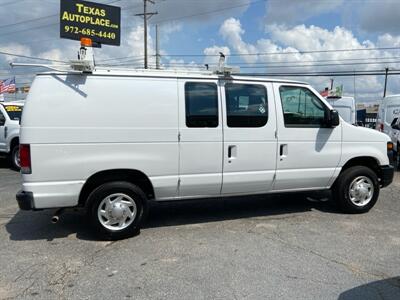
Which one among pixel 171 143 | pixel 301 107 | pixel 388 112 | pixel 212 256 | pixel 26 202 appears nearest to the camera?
pixel 212 256

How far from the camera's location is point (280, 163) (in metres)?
6.33

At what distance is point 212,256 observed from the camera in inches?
195

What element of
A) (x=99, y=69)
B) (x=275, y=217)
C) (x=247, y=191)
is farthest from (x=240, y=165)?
(x=99, y=69)

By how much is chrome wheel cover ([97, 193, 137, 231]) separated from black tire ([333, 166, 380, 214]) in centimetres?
333

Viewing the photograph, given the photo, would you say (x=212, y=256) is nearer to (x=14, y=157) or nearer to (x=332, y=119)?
(x=332, y=119)

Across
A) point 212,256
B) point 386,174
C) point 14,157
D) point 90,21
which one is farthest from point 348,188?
point 90,21

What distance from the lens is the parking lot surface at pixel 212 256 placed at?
410 cm

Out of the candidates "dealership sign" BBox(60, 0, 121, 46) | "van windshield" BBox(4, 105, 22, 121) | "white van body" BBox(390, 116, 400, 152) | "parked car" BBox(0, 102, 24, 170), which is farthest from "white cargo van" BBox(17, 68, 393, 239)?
"dealership sign" BBox(60, 0, 121, 46)

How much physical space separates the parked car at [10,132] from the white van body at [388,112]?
11197 millimetres

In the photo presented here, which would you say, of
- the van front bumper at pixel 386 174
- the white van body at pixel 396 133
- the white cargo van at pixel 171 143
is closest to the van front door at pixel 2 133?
the white cargo van at pixel 171 143

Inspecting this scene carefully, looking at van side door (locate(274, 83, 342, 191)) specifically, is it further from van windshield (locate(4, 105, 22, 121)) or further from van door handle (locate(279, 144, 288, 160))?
van windshield (locate(4, 105, 22, 121))

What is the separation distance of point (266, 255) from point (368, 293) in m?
1.28

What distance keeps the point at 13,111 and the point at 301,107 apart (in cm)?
944

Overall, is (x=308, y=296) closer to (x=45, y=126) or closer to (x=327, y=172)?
(x=327, y=172)
